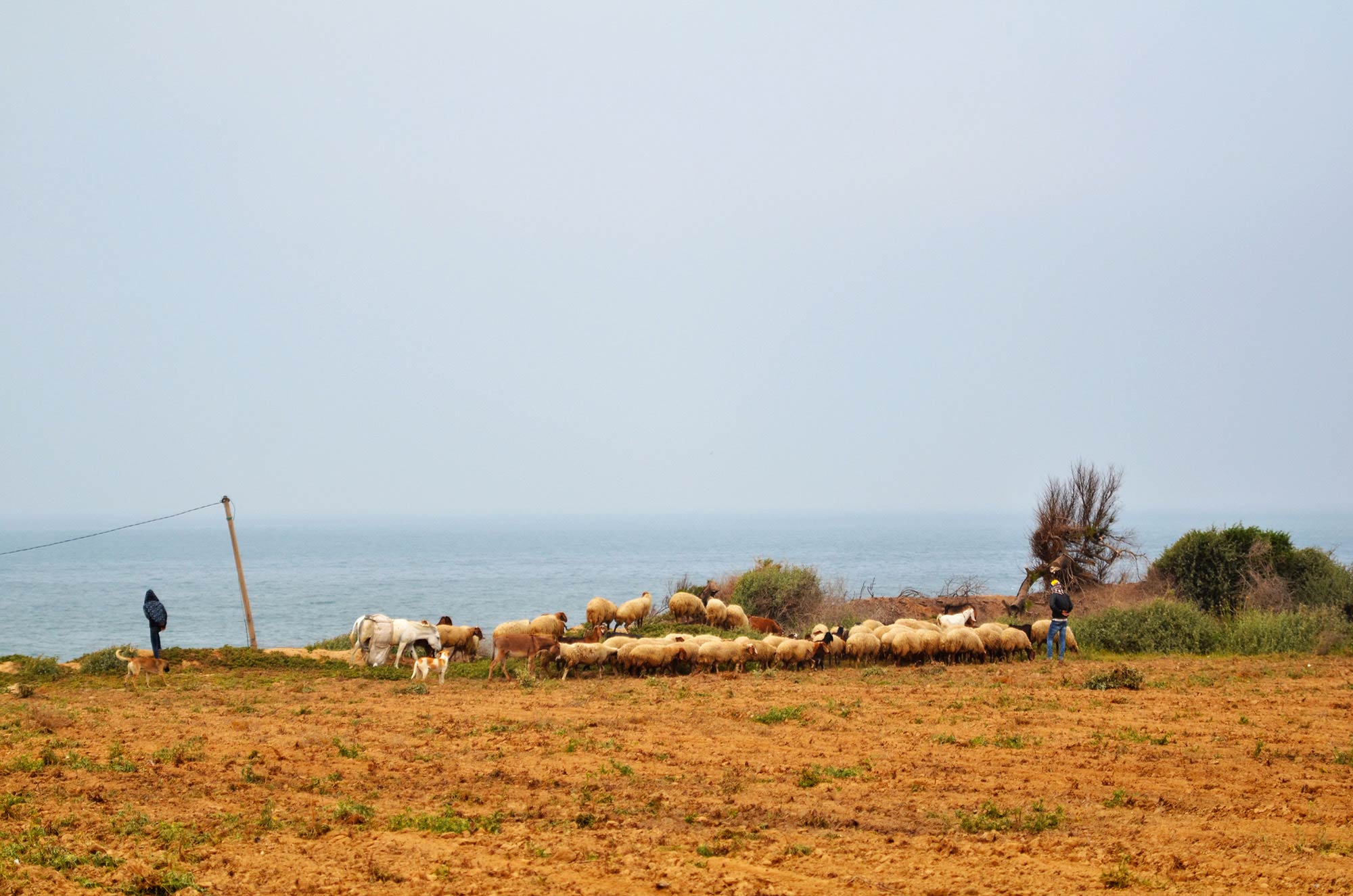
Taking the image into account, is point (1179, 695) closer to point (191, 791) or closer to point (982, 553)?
point (191, 791)

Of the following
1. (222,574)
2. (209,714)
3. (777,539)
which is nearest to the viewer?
(209,714)

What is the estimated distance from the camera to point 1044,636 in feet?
80.7

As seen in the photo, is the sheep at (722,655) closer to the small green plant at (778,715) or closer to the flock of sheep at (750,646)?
the flock of sheep at (750,646)

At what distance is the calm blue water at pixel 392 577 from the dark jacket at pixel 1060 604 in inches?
536

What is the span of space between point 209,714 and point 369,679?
4440mm

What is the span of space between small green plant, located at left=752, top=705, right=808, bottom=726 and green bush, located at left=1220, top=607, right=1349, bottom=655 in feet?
45.9

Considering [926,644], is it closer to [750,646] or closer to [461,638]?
[750,646]

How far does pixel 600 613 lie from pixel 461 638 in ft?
13.4

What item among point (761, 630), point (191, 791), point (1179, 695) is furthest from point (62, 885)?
point (761, 630)

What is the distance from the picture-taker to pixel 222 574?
338 feet

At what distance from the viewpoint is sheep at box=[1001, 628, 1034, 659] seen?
883 inches

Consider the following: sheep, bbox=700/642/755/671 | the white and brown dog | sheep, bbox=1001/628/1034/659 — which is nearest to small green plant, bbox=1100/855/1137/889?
sheep, bbox=700/642/755/671

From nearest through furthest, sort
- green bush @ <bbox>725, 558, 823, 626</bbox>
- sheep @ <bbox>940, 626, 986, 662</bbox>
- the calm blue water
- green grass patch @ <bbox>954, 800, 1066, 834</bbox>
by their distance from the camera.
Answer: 1. green grass patch @ <bbox>954, 800, 1066, 834</bbox>
2. sheep @ <bbox>940, 626, 986, 662</bbox>
3. green bush @ <bbox>725, 558, 823, 626</bbox>
4. the calm blue water

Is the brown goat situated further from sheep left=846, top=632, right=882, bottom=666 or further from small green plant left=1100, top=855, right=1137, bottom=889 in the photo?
small green plant left=1100, top=855, right=1137, bottom=889
